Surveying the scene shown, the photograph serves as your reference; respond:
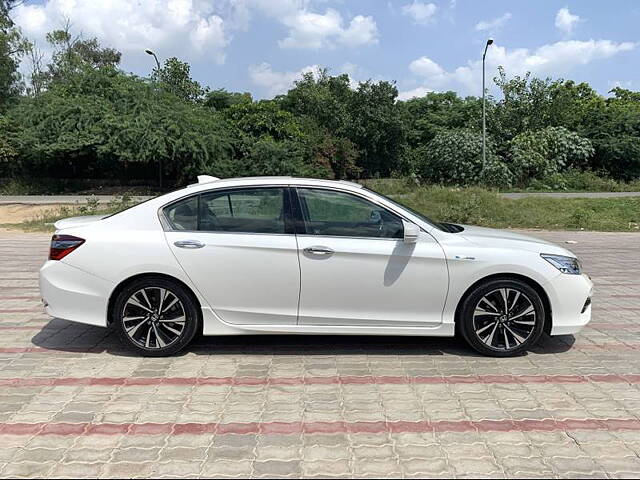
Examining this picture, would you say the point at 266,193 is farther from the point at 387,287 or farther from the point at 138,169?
the point at 138,169

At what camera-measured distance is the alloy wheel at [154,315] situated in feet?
15.1

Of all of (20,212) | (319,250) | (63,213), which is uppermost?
(319,250)

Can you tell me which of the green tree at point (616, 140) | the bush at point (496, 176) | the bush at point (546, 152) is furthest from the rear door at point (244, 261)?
the green tree at point (616, 140)

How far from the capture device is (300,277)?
4531 millimetres

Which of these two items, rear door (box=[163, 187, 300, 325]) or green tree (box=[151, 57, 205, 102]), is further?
green tree (box=[151, 57, 205, 102])

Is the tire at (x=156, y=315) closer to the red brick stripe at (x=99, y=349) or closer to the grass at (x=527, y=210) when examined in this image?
the red brick stripe at (x=99, y=349)

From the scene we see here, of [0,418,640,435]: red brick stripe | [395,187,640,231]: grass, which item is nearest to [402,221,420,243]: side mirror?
[0,418,640,435]: red brick stripe

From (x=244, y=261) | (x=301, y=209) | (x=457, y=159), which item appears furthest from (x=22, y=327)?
(x=457, y=159)

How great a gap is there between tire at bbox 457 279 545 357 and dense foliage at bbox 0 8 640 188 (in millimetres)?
24480

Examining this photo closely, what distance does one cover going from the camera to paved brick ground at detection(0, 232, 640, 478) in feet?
10.1

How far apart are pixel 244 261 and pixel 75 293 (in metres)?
1.54

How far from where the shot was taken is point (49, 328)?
563cm

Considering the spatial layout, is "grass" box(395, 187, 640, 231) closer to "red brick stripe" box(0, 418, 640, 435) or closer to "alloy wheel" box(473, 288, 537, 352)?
"alloy wheel" box(473, 288, 537, 352)

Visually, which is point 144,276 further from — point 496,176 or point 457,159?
point 457,159
